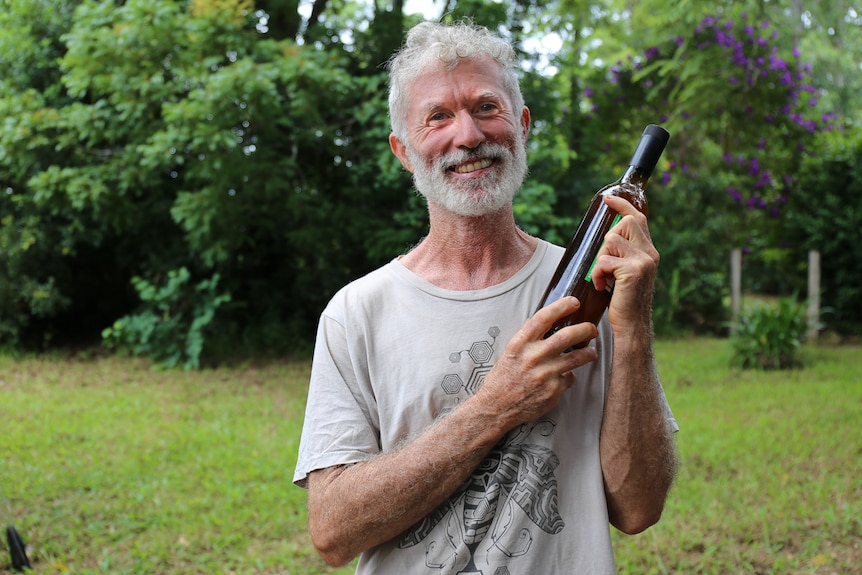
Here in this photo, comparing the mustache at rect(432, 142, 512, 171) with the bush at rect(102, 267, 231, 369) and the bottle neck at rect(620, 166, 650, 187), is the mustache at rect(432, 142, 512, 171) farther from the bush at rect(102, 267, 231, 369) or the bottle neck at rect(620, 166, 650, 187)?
the bush at rect(102, 267, 231, 369)

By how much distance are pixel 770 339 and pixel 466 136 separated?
299 inches

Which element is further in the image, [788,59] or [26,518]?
[788,59]

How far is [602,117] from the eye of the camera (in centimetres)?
1088

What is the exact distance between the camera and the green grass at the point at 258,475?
415cm

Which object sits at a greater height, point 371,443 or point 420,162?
point 420,162

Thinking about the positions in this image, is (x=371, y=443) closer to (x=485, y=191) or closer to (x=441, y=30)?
(x=485, y=191)

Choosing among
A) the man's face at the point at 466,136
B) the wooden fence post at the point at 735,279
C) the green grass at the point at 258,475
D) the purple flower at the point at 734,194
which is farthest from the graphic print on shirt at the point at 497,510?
the purple flower at the point at 734,194

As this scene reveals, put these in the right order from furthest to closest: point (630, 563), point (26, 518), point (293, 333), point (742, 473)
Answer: point (293, 333), point (742, 473), point (26, 518), point (630, 563)

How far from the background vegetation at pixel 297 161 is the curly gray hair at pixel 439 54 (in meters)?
3.87

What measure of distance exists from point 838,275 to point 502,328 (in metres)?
10.2

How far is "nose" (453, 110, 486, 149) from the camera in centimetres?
149

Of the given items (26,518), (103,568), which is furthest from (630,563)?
(26,518)

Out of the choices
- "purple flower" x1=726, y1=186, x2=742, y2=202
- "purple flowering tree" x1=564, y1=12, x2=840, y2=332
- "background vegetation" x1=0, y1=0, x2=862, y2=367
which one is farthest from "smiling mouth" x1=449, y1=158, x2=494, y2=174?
"purple flower" x1=726, y1=186, x2=742, y2=202

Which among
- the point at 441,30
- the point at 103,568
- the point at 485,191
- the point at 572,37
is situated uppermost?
the point at 572,37
